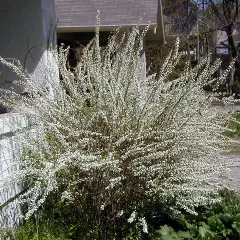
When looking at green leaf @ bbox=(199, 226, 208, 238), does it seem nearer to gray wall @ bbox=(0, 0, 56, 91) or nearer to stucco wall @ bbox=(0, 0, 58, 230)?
stucco wall @ bbox=(0, 0, 58, 230)

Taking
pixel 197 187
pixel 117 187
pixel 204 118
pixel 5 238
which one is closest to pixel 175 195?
pixel 197 187

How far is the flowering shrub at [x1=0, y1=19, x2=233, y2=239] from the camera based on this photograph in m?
3.50

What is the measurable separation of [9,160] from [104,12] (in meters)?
8.36

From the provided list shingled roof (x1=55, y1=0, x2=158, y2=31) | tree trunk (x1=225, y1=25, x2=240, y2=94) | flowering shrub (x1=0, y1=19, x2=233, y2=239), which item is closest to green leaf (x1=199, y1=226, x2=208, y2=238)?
flowering shrub (x1=0, y1=19, x2=233, y2=239)

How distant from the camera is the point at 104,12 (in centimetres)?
1134

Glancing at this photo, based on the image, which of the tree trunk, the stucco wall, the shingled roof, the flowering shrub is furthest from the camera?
the tree trunk

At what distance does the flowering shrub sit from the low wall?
104 mm

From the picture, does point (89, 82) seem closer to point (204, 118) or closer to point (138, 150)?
point (138, 150)

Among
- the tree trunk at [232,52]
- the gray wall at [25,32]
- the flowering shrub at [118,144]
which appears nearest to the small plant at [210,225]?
the flowering shrub at [118,144]

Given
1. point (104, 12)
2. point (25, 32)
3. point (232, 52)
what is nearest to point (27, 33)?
point (25, 32)

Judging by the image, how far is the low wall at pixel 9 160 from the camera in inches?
142

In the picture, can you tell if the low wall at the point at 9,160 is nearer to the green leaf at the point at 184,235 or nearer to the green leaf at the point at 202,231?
the green leaf at the point at 184,235

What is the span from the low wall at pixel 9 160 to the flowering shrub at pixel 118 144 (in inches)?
4.1

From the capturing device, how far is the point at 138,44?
160 inches
